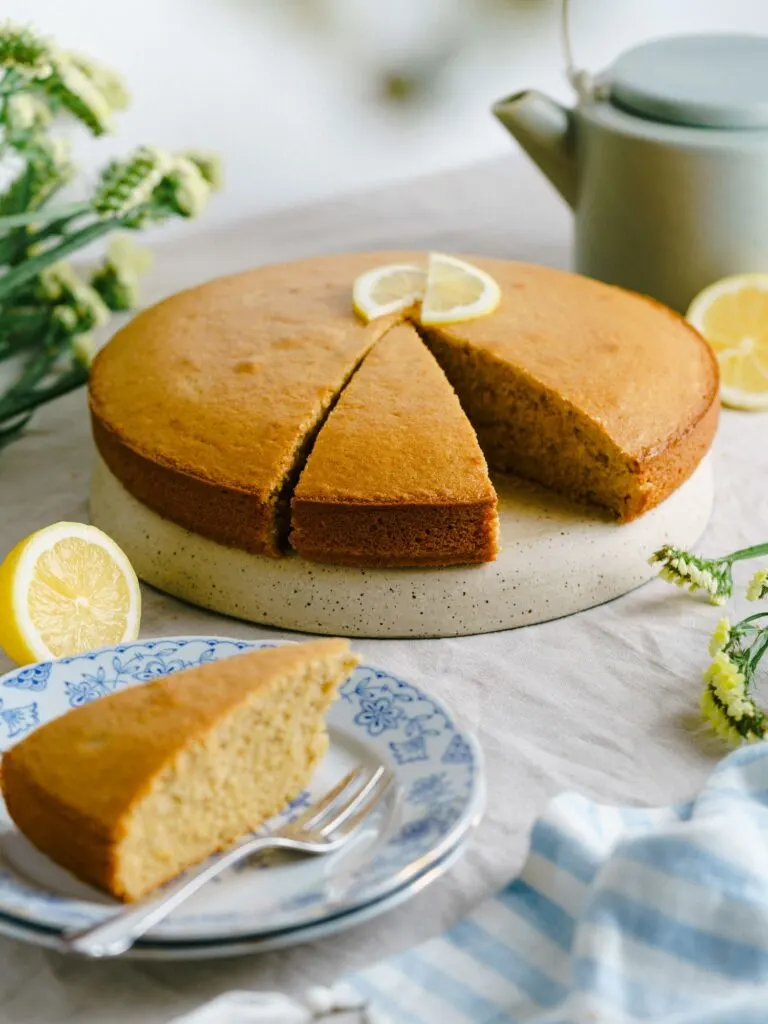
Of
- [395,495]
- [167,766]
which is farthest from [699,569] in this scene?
[167,766]

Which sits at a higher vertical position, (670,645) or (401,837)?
(401,837)

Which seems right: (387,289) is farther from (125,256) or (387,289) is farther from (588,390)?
(125,256)

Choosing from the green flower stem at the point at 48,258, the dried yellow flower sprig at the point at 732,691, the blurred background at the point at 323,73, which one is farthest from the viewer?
the blurred background at the point at 323,73

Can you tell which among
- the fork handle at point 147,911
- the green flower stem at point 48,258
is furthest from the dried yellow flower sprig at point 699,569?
the green flower stem at point 48,258

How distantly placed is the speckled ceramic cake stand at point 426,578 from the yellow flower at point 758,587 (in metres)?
0.20

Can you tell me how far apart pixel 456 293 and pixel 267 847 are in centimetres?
120

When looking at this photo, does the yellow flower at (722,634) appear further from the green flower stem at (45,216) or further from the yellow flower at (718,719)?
the green flower stem at (45,216)

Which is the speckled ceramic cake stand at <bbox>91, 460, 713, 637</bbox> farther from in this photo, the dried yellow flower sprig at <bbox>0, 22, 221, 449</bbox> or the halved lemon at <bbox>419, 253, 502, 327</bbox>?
the dried yellow flower sprig at <bbox>0, 22, 221, 449</bbox>

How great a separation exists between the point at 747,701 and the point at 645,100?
1382 mm

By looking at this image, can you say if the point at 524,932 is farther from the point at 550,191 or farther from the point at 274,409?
the point at 550,191

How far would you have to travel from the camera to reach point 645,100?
101 inches

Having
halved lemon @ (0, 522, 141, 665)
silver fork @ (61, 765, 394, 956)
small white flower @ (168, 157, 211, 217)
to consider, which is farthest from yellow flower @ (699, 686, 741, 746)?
small white flower @ (168, 157, 211, 217)

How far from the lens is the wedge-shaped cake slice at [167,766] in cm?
126

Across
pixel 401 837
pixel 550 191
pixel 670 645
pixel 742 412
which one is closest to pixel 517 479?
pixel 670 645
